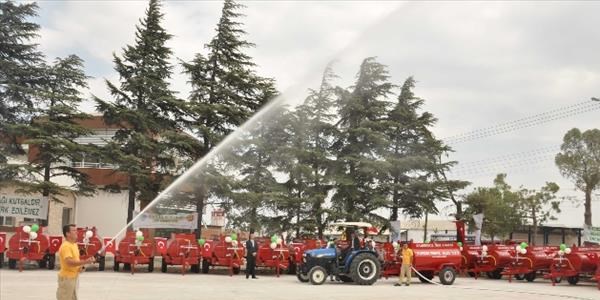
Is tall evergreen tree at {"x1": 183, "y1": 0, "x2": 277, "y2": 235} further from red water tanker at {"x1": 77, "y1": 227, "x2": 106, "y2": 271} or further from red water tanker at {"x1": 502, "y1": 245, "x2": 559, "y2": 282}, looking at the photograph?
red water tanker at {"x1": 502, "y1": 245, "x2": 559, "y2": 282}

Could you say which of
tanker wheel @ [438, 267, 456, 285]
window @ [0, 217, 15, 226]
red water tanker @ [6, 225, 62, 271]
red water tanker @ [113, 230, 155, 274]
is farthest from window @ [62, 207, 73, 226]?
tanker wheel @ [438, 267, 456, 285]

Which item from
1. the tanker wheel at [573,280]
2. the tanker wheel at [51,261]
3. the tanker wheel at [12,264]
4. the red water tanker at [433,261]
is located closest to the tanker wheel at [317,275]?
the red water tanker at [433,261]

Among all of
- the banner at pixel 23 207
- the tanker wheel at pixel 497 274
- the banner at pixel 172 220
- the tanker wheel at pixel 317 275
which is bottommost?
the tanker wheel at pixel 497 274

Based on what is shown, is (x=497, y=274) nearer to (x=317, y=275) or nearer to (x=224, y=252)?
(x=317, y=275)

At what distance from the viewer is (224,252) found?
84.1 feet

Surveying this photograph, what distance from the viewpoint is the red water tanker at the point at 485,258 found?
89.4 feet

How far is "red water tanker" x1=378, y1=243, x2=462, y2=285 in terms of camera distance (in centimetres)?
2427

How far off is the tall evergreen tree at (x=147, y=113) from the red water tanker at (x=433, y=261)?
10.7 m

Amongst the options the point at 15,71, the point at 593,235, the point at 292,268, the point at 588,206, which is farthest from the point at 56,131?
the point at 588,206

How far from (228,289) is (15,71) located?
15.9 meters

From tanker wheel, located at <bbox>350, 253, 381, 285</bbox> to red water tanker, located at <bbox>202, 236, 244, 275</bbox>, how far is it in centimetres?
544

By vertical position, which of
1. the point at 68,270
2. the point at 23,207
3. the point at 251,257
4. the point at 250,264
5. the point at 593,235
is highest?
the point at 23,207

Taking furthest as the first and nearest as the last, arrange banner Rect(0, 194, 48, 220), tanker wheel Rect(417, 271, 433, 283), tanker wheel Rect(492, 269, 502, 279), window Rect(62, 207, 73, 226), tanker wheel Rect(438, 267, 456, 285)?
window Rect(62, 207, 73, 226), tanker wheel Rect(492, 269, 502, 279), banner Rect(0, 194, 48, 220), tanker wheel Rect(417, 271, 433, 283), tanker wheel Rect(438, 267, 456, 285)

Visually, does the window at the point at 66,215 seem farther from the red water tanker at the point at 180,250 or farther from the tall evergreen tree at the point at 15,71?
the red water tanker at the point at 180,250
